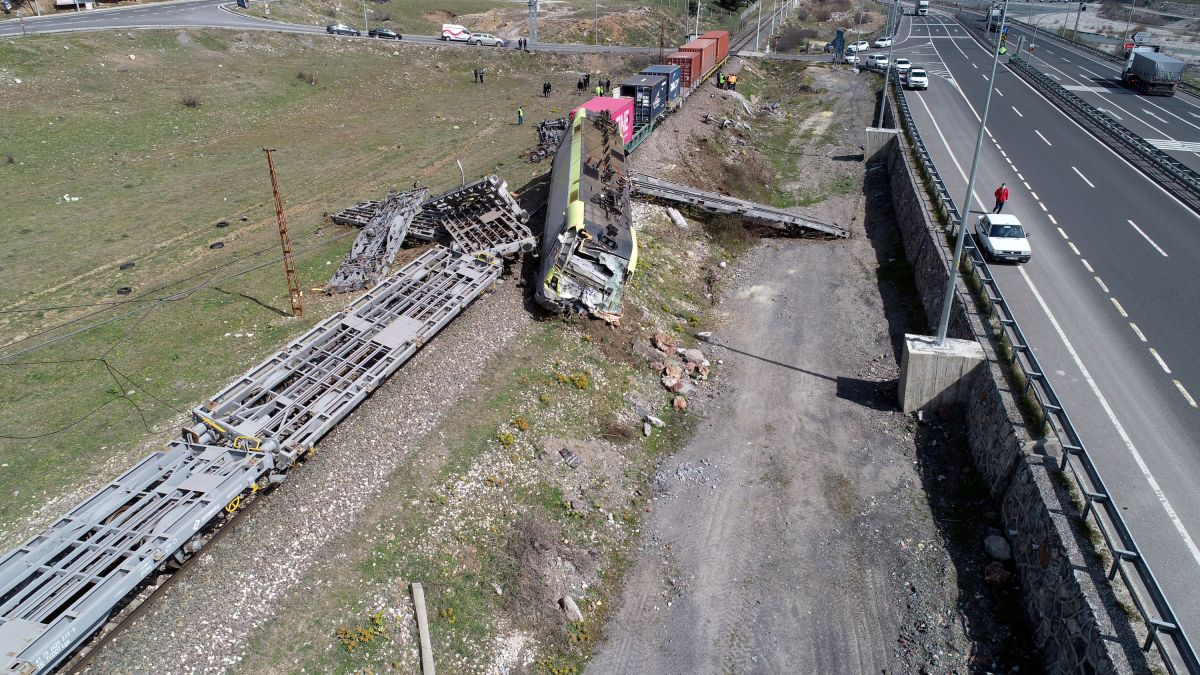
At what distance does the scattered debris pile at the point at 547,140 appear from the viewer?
1597 inches

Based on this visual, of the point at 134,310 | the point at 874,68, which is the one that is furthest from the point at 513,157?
the point at 874,68

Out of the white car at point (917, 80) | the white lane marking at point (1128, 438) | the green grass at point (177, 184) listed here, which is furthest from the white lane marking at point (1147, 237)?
the white car at point (917, 80)

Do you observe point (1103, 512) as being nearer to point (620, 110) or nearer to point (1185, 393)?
point (1185, 393)

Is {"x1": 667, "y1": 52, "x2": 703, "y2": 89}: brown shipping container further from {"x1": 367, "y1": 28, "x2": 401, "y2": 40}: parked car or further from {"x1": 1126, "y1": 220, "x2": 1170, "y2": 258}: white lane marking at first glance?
{"x1": 367, "y1": 28, "x2": 401, "y2": 40}: parked car

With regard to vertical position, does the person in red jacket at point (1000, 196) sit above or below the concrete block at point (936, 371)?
above

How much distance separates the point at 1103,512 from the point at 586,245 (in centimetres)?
1598

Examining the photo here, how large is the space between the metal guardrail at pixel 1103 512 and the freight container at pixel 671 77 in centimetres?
2785

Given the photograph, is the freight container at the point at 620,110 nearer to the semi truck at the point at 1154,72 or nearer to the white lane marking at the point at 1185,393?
the white lane marking at the point at 1185,393

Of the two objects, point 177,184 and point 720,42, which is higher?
point 720,42

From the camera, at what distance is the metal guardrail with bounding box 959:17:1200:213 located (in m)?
31.8

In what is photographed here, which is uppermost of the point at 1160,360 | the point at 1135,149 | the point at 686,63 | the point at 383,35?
the point at 383,35

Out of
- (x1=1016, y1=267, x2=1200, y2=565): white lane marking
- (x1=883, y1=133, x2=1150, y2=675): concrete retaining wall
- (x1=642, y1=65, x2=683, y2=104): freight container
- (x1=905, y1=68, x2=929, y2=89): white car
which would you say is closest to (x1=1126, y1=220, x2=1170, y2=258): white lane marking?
(x1=1016, y1=267, x2=1200, y2=565): white lane marking

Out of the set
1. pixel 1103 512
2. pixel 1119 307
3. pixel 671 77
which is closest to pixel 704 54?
pixel 671 77

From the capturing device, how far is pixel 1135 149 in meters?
37.3
